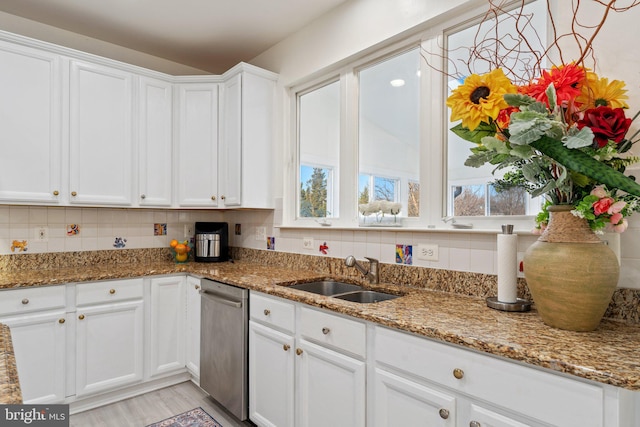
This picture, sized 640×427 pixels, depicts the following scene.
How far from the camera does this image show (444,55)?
1962 mm

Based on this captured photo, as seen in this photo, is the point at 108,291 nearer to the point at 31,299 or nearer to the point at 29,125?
the point at 31,299

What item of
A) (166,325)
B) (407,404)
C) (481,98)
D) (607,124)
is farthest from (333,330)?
(166,325)

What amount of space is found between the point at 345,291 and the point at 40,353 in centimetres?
184

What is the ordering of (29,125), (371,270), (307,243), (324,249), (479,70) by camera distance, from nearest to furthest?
(479,70) → (371,270) → (29,125) → (324,249) → (307,243)

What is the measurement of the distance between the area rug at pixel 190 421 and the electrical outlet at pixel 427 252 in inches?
61.2

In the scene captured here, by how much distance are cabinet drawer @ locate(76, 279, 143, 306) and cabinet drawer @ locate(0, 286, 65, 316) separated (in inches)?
4.1

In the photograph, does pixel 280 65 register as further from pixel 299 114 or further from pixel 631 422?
pixel 631 422

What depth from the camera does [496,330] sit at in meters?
1.22

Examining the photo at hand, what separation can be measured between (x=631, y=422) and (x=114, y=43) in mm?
3751

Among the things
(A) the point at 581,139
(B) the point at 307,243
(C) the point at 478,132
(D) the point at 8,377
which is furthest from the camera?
(B) the point at 307,243

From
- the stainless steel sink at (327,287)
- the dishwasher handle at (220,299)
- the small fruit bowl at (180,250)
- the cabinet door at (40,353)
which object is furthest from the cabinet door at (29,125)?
the stainless steel sink at (327,287)

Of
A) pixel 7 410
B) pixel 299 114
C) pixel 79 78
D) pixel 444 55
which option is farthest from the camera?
pixel 299 114

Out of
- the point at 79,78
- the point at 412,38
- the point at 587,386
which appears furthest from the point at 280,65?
the point at 587,386

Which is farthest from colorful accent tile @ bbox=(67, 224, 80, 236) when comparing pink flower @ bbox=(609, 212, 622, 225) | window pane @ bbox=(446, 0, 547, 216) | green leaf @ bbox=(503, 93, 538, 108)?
pink flower @ bbox=(609, 212, 622, 225)
